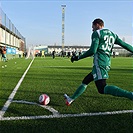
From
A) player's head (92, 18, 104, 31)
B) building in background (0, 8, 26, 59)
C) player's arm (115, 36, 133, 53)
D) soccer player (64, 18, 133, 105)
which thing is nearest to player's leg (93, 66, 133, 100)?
soccer player (64, 18, 133, 105)

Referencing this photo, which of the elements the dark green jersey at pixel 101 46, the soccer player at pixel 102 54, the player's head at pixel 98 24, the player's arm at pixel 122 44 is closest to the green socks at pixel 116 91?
the soccer player at pixel 102 54

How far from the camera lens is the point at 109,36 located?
449 centimetres

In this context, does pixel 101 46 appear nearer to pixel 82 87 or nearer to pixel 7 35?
pixel 82 87

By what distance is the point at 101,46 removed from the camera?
4.43m

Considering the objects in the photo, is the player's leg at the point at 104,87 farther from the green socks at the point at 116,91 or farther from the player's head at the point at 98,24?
the player's head at the point at 98,24

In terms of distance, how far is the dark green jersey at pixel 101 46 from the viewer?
429cm

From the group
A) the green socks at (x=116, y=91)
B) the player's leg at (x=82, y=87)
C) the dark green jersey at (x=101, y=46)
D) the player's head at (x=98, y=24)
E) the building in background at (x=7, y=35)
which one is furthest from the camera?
the building in background at (x=7, y=35)

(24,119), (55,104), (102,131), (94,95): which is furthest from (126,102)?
(24,119)

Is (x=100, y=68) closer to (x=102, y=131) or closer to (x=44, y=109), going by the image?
(x=102, y=131)

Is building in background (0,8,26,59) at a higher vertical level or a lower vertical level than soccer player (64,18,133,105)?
higher

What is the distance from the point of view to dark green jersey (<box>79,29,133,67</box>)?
169 inches

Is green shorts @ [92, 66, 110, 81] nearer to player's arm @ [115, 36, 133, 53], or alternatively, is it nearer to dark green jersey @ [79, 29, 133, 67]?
dark green jersey @ [79, 29, 133, 67]

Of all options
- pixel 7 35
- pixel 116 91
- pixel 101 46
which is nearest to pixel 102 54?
pixel 101 46

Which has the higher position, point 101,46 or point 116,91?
point 101,46
